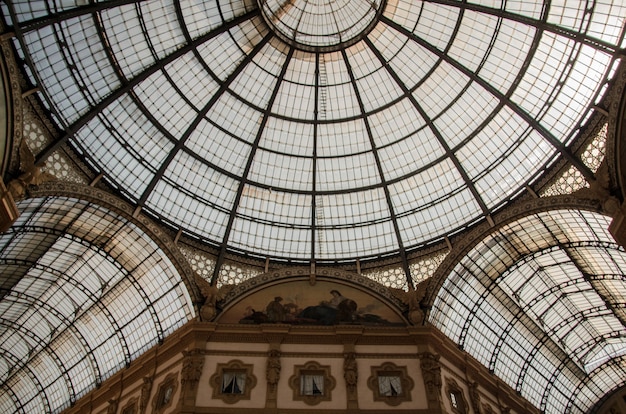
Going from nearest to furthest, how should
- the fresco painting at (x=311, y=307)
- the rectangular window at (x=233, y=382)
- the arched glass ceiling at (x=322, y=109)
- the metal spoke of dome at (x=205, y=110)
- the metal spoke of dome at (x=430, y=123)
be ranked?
the rectangular window at (x=233, y=382) → the arched glass ceiling at (x=322, y=109) → the fresco painting at (x=311, y=307) → the metal spoke of dome at (x=205, y=110) → the metal spoke of dome at (x=430, y=123)

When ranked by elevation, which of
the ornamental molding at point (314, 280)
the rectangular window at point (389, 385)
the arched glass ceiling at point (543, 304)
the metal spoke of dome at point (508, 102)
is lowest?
the rectangular window at point (389, 385)

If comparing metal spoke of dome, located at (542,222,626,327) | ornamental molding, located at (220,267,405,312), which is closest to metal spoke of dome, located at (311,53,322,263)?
ornamental molding, located at (220,267,405,312)

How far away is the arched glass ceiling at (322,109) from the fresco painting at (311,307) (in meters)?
3.67

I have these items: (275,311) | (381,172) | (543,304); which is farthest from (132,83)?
(543,304)

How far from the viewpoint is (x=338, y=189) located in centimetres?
3762

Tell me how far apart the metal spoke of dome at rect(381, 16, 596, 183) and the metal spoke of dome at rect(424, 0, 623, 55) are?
2.50m

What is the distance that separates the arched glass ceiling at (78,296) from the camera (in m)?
33.1

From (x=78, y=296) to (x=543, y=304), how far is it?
38.1 m

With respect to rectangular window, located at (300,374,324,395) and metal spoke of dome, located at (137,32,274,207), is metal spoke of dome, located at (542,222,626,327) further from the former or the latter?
metal spoke of dome, located at (137,32,274,207)

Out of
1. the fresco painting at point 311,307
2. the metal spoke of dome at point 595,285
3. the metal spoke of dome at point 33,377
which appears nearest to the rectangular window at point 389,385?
the fresco painting at point 311,307

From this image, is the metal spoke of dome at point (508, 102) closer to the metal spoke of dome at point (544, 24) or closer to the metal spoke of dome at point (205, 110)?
the metal spoke of dome at point (544, 24)

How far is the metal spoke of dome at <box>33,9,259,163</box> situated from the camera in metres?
28.0

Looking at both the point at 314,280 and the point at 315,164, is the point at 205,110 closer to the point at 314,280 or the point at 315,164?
the point at 315,164

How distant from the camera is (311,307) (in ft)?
107
